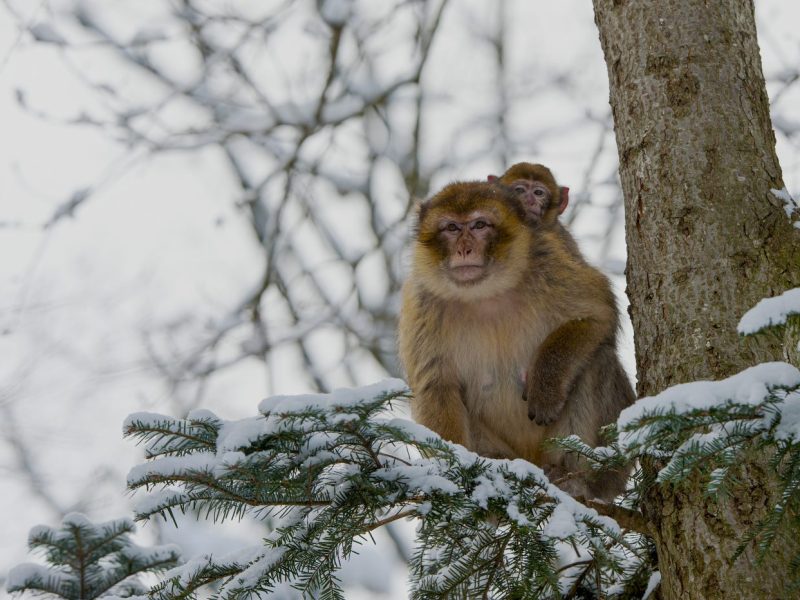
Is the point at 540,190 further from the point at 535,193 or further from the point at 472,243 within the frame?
the point at 472,243

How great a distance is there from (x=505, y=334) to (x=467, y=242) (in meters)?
0.42

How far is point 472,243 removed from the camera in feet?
14.1

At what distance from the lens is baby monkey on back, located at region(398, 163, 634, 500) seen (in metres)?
3.96

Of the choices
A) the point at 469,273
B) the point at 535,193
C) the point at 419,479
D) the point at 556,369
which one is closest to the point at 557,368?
the point at 556,369

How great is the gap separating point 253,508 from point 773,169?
1.76 meters

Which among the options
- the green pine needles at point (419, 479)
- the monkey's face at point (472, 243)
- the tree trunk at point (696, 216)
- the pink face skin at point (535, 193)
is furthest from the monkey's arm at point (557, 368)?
the pink face skin at point (535, 193)

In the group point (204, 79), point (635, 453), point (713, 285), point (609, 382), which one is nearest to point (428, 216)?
point (609, 382)

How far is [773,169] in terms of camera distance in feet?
9.66

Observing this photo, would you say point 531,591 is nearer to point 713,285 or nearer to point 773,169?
point 713,285

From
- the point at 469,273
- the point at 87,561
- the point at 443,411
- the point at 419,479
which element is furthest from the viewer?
the point at 469,273

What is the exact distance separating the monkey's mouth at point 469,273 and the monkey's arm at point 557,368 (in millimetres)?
431

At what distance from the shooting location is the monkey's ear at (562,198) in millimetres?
5320

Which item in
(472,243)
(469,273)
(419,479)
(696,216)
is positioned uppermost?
(472,243)

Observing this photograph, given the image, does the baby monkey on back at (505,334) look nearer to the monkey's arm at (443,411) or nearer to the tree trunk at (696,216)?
the monkey's arm at (443,411)
